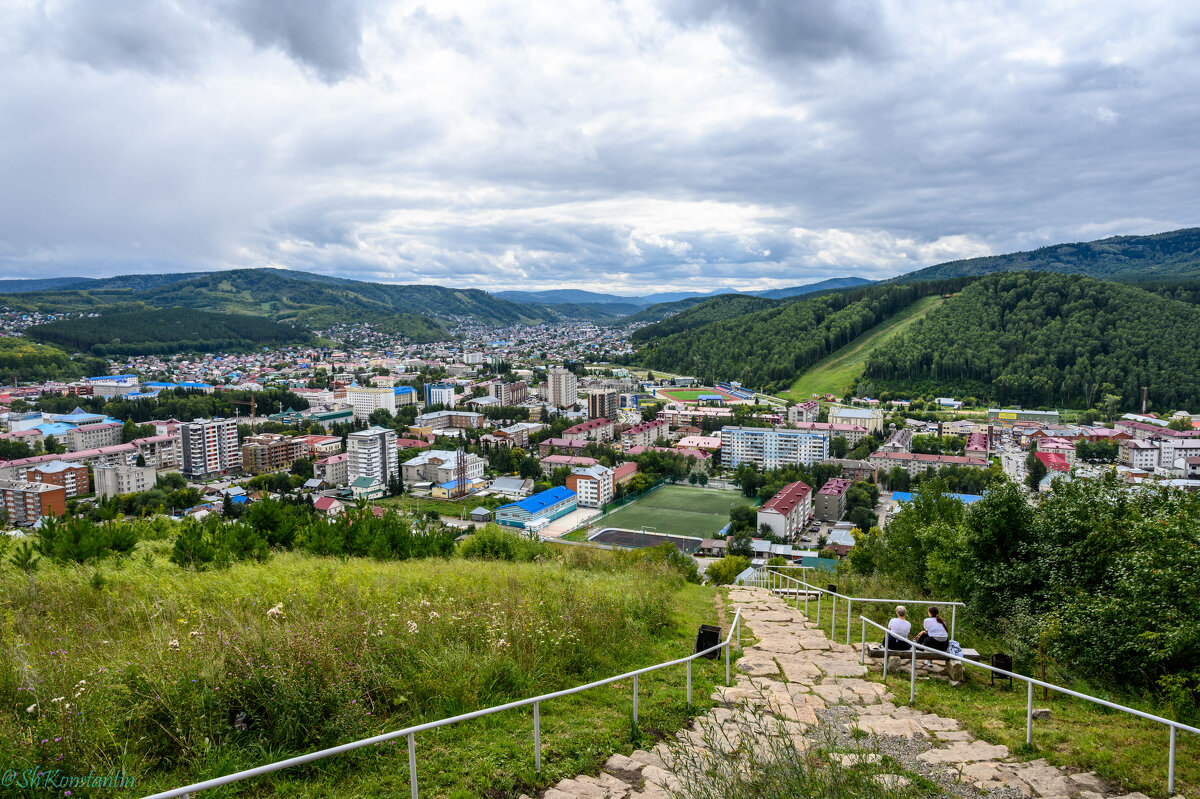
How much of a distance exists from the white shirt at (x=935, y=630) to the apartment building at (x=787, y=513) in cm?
2958

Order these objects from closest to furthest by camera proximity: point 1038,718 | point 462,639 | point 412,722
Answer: point 412,722 < point 1038,718 < point 462,639

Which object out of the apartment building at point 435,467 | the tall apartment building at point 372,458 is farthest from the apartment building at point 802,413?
the tall apartment building at point 372,458

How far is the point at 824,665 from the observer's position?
5.93m

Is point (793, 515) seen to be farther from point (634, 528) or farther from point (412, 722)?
point (412, 722)

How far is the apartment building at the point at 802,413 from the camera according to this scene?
6628 cm

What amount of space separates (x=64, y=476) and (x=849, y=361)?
88.3 metres

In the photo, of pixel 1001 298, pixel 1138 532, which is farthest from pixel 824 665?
pixel 1001 298

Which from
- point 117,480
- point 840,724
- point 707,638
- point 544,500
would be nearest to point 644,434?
point 544,500

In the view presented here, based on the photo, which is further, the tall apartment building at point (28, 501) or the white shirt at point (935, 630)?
the tall apartment building at point (28, 501)

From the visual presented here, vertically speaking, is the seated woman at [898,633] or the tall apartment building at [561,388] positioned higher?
the seated woman at [898,633]

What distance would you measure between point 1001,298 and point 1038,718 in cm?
9918

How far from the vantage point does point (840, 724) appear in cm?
436

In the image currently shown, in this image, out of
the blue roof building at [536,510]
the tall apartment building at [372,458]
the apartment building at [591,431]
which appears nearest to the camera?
the blue roof building at [536,510]

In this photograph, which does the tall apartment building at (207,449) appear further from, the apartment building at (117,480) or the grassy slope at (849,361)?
the grassy slope at (849,361)
